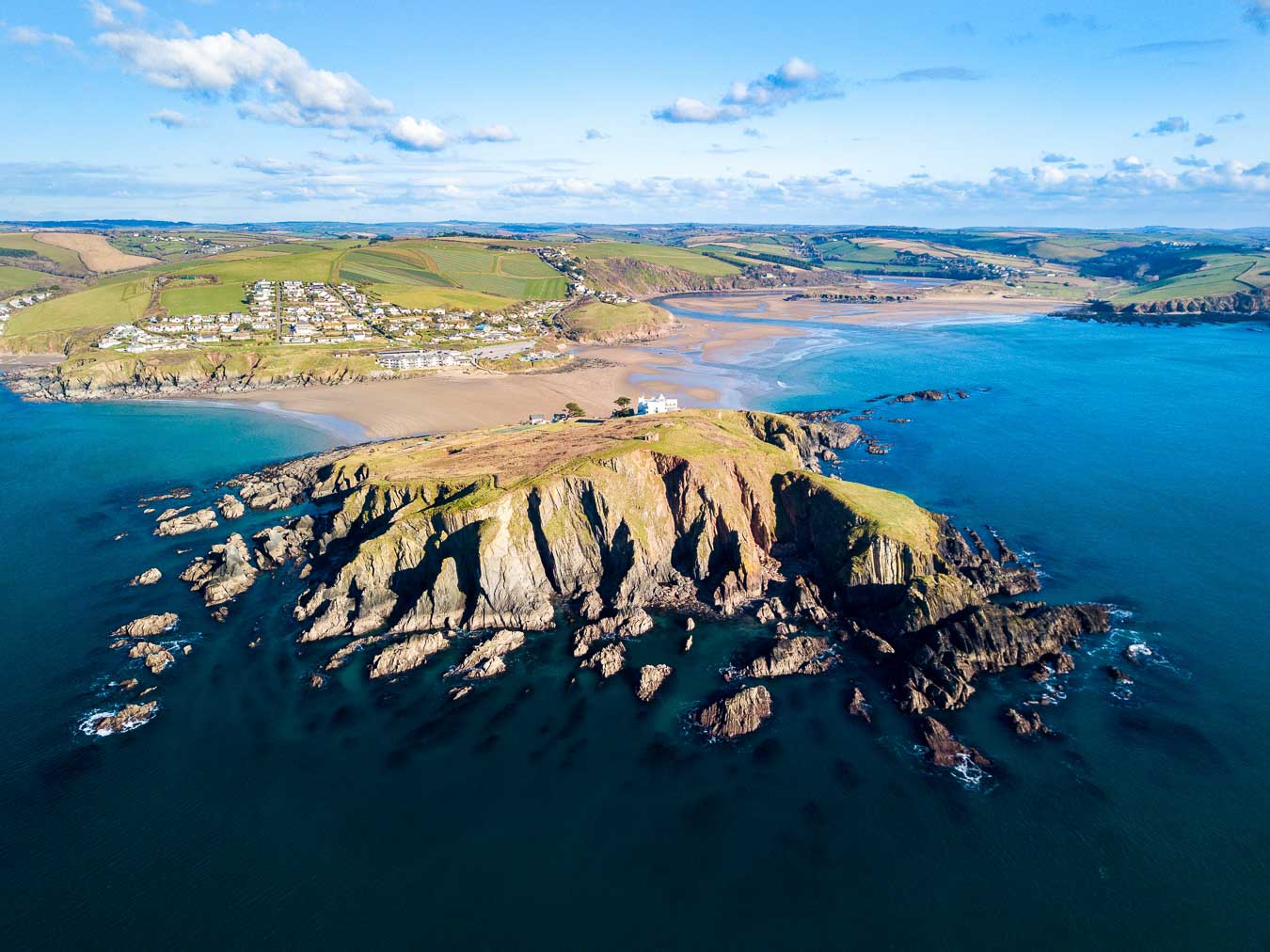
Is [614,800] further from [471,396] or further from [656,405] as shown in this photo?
[471,396]

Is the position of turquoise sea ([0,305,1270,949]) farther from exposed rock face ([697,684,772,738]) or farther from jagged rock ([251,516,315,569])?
jagged rock ([251,516,315,569])

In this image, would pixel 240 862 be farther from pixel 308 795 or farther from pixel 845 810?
pixel 845 810

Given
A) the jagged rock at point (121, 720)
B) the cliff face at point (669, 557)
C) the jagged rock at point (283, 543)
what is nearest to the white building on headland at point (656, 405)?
the cliff face at point (669, 557)

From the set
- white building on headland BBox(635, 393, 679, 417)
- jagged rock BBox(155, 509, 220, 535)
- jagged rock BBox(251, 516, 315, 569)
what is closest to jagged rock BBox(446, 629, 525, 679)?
jagged rock BBox(251, 516, 315, 569)

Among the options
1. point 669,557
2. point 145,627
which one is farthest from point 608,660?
point 145,627

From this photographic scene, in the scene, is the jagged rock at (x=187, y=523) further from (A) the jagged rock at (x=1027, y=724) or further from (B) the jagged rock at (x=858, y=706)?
(A) the jagged rock at (x=1027, y=724)

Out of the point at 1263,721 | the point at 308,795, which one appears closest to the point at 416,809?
the point at 308,795
